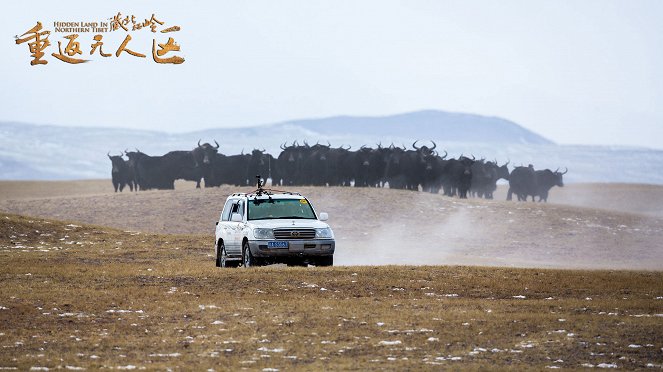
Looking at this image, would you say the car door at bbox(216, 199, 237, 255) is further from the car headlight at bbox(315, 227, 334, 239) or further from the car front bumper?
the car headlight at bbox(315, 227, 334, 239)

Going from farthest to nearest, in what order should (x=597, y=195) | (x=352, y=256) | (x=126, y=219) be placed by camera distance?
1. (x=597, y=195)
2. (x=126, y=219)
3. (x=352, y=256)

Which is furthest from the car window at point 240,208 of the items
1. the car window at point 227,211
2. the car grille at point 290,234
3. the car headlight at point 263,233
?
the car grille at point 290,234

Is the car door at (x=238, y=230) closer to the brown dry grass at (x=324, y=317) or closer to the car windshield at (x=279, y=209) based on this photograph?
the car windshield at (x=279, y=209)

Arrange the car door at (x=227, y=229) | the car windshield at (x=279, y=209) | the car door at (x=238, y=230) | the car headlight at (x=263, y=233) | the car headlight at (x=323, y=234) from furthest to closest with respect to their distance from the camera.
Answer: the car door at (x=227, y=229)
the car windshield at (x=279, y=209)
the car door at (x=238, y=230)
the car headlight at (x=323, y=234)
the car headlight at (x=263, y=233)

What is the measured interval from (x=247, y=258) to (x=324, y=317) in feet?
24.8

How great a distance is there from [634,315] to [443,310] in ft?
9.78

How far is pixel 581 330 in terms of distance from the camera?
56.4ft

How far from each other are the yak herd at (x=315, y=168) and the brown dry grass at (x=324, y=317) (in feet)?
108

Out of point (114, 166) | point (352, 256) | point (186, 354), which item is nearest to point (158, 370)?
point (186, 354)

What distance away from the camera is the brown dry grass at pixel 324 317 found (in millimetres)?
14914

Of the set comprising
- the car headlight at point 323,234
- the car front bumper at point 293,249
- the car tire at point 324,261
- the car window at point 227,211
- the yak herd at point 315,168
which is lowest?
the car tire at point 324,261

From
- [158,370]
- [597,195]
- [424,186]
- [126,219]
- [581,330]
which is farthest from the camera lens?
[597,195]

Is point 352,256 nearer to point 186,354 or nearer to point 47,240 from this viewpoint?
point 47,240

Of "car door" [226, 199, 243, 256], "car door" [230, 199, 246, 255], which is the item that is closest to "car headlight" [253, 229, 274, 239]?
"car door" [230, 199, 246, 255]
